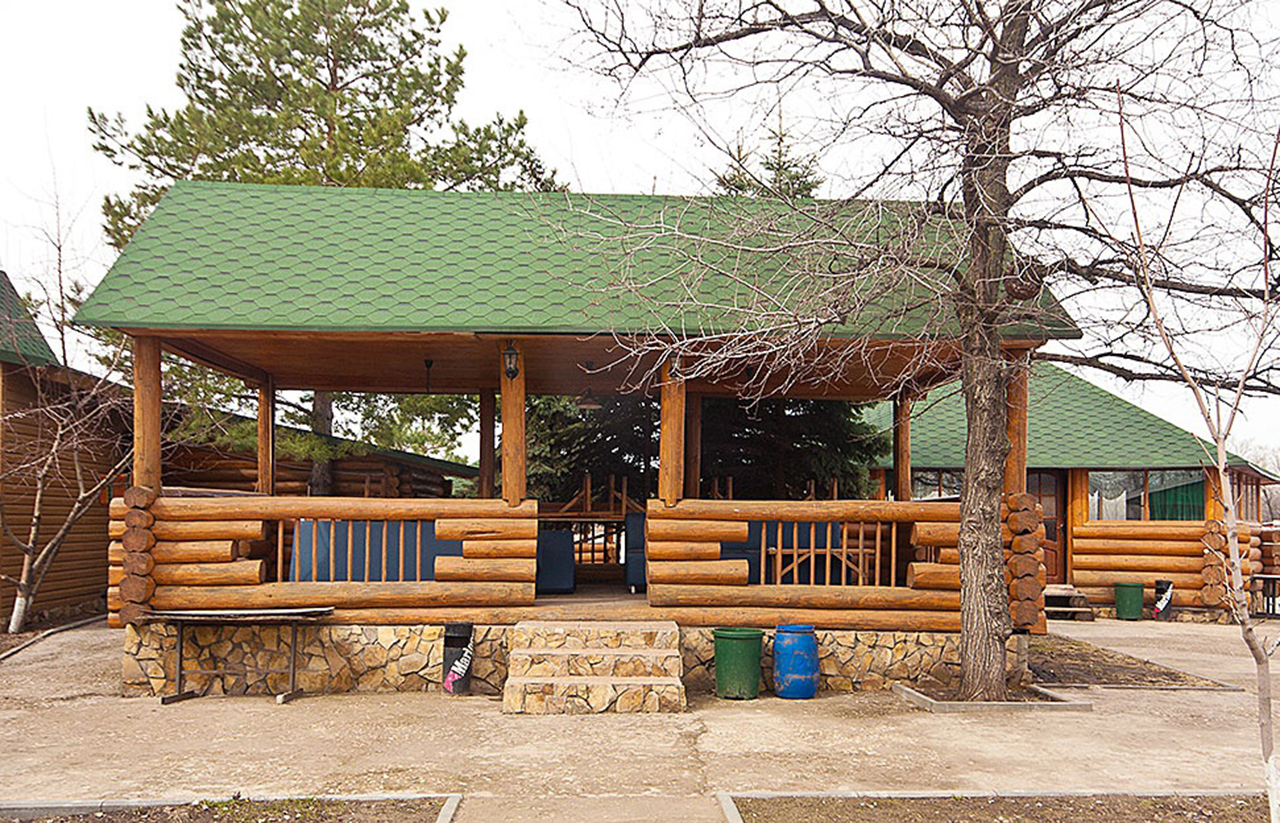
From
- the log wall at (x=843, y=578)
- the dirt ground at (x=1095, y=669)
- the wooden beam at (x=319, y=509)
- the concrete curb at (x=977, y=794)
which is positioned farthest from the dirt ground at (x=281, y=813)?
the dirt ground at (x=1095, y=669)

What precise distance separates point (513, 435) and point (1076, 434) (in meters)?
12.2

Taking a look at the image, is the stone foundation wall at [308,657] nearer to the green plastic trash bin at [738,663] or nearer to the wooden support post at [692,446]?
the green plastic trash bin at [738,663]

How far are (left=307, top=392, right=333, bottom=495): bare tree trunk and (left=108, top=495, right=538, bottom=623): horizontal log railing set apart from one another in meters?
5.96

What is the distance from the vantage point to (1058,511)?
18.7 metres

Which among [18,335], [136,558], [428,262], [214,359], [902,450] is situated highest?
[428,262]

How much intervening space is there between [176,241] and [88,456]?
252 inches

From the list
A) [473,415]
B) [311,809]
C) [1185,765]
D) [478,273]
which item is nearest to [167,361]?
[473,415]

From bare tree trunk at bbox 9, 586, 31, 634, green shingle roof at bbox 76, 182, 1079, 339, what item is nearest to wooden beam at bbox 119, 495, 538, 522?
green shingle roof at bbox 76, 182, 1079, 339

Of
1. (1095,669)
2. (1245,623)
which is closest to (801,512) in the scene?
(1095,669)

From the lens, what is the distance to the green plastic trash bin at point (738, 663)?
962cm

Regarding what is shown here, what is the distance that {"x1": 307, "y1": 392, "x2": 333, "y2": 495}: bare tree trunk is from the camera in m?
16.7

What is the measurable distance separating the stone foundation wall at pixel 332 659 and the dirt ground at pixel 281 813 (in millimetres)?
3669

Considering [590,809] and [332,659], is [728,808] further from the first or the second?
[332,659]

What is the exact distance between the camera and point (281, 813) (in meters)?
6.07
